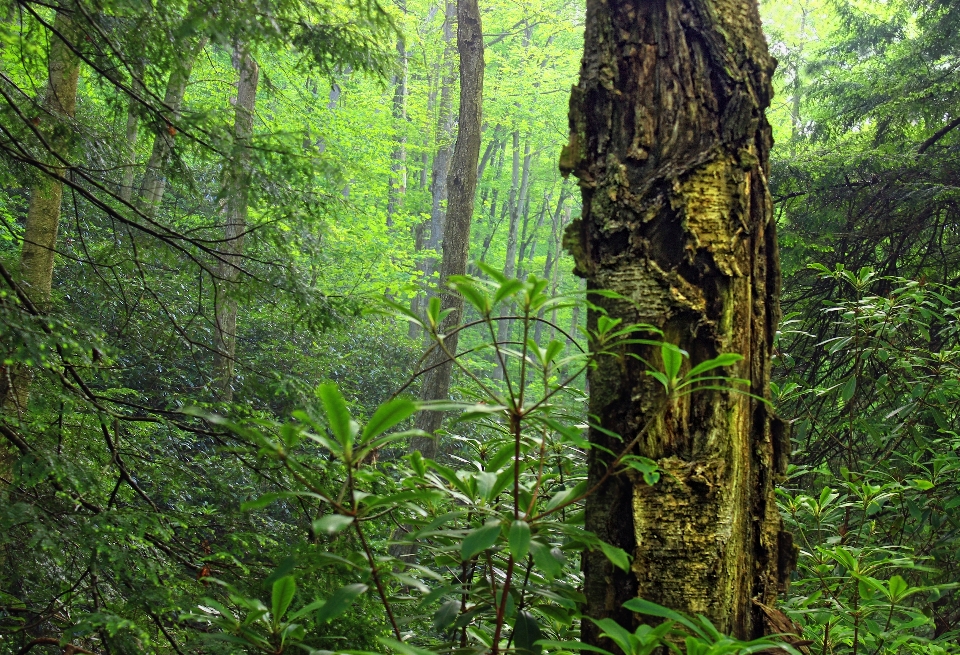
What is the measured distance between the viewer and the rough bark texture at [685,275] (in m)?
1.33

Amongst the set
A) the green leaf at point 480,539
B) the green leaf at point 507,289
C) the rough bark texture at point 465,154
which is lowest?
the green leaf at point 480,539

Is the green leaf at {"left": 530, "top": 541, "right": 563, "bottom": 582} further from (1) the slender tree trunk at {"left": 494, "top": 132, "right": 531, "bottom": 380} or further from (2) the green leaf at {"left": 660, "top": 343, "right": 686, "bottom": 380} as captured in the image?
(1) the slender tree trunk at {"left": 494, "top": 132, "right": 531, "bottom": 380}

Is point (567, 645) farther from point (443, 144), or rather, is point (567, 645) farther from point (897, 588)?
point (443, 144)

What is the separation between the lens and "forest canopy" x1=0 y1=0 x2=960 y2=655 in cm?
133

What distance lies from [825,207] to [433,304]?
4.64 metres

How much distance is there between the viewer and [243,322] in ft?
37.4

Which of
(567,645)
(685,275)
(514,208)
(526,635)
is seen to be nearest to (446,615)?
(526,635)

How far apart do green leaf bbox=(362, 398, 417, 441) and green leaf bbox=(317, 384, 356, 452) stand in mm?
26

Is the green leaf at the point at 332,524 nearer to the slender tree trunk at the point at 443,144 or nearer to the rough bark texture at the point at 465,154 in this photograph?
the rough bark texture at the point at 465,154

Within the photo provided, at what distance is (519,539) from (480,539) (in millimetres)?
63

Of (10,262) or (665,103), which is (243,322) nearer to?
(10,262)

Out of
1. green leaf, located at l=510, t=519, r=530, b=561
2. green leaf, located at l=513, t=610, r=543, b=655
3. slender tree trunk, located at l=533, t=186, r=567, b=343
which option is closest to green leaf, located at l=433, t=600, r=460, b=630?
green leaf, located at l=513, t=610, r=543, b=655

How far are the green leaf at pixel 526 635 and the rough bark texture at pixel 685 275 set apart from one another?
0.43 feet

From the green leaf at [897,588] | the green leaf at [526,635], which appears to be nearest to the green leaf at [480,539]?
the green leaf at [526,635]
